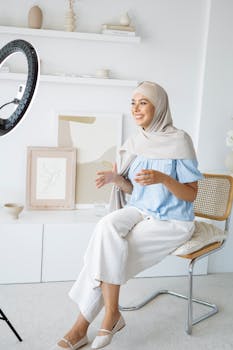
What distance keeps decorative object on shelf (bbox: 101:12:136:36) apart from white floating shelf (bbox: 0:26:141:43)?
25 mm

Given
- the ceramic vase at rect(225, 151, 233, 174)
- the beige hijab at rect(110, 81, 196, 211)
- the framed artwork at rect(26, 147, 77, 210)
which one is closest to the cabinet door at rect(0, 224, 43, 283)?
the framed artwork at rect(26, 147, 77, 210)

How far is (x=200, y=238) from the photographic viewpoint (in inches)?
100

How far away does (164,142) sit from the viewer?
244 cm

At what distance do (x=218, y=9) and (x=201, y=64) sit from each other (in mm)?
378

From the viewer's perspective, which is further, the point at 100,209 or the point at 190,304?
the point at 100,209

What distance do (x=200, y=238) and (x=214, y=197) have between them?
429 mm

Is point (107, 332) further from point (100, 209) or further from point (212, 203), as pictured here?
point (100, 209)

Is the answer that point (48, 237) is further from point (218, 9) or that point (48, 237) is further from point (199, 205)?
point (218, 9)

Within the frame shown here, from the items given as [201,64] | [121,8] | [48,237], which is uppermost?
[121,8]

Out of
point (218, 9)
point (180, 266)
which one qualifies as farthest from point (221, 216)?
point (218, 9)

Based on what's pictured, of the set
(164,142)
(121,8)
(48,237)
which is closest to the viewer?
(164,142)

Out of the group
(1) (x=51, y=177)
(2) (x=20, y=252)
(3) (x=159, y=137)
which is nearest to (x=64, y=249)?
(2) (x=20, y=252)

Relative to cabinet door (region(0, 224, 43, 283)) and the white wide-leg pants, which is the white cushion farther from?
cabinet door (region(0, 224, 43, 283))

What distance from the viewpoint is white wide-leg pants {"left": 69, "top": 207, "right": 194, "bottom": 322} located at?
2.25 metres
